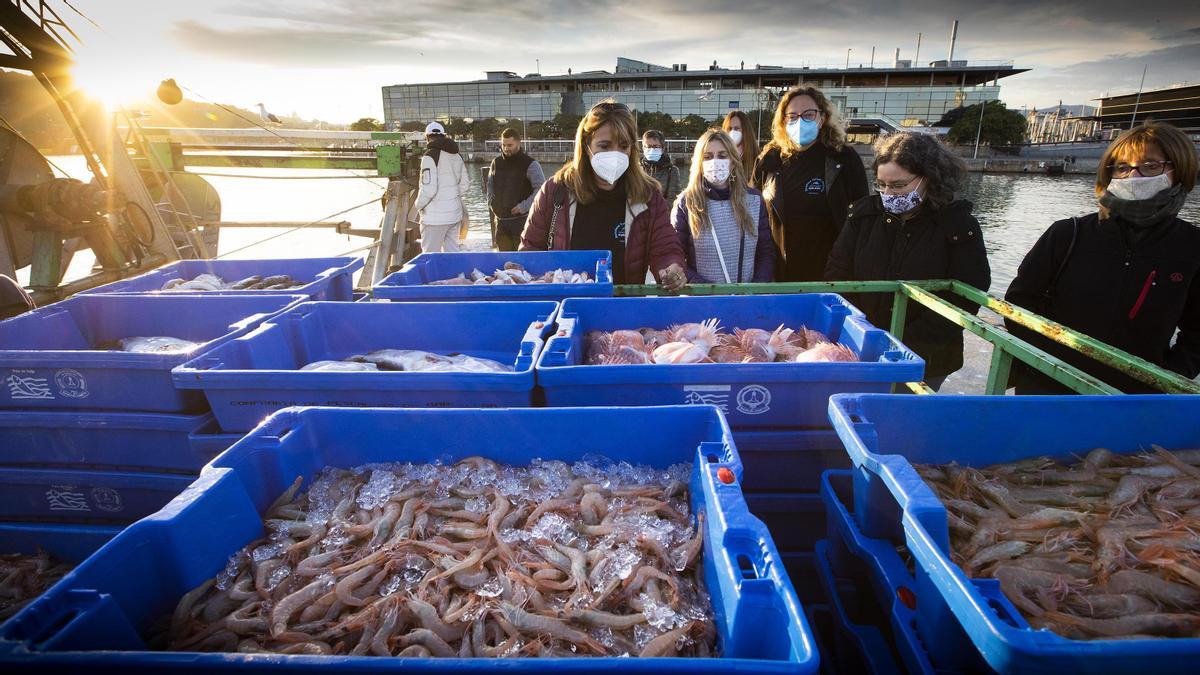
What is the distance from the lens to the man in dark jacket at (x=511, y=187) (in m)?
8.81

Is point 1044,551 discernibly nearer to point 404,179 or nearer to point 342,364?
point 342,364

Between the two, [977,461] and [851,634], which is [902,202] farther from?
[851,634]

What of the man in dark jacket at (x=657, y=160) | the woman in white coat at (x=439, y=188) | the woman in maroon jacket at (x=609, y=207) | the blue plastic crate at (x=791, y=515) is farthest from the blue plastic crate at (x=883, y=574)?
the woman in white coat at (x=439, y=188)

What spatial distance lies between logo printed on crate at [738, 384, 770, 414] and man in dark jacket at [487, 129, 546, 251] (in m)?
6.96

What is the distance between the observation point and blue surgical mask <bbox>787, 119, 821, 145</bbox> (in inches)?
185

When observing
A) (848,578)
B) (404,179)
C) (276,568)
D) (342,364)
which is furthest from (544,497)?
(404,179)

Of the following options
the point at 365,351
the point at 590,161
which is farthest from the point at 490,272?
the point at 365,351

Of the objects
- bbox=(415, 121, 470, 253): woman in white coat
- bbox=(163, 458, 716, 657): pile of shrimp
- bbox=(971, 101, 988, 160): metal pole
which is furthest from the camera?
bbox=(971, 101, 988, 160): metal pole

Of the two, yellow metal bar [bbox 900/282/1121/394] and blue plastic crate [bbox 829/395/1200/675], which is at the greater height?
yellow metal bar [bbox 900/282/1121/394]

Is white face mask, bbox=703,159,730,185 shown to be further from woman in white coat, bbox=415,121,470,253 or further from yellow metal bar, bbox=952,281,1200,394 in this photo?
woman in white coat, bbox=415,121,470,253

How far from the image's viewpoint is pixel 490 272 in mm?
4898

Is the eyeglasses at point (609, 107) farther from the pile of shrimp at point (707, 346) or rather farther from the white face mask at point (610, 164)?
the pile of shrimp at point (707, 346)

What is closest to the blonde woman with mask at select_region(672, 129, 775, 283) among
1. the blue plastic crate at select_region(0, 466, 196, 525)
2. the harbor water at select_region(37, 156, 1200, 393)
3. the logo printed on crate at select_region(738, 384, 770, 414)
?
the harbor water at select_region(37, 156, 1200, 393)

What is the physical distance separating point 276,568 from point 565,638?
38.6 inches
